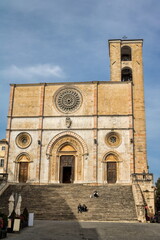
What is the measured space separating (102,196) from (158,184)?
29.8m

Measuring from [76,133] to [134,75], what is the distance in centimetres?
978

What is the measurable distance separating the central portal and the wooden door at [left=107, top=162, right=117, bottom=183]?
3543 mm

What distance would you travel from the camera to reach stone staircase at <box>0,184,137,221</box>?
21.8 metres

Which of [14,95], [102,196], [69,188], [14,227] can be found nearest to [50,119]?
[14,95]

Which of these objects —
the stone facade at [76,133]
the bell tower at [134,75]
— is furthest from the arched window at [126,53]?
the stone facade at [76,133]

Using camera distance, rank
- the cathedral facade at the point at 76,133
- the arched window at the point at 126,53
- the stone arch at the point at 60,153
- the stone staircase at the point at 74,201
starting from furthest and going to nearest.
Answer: the arched window at the point at 126,53 → the stone arch at the point at 60,153 → the cathedral facade at the point at 76,133 → the stone staircase at the point at 74,201

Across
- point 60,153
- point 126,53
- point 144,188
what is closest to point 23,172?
point 60,153

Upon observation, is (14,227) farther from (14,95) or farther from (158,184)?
(158,184)

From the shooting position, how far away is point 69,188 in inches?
1091

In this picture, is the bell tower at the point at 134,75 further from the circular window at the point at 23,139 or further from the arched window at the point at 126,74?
the circular window at the point at 23,139

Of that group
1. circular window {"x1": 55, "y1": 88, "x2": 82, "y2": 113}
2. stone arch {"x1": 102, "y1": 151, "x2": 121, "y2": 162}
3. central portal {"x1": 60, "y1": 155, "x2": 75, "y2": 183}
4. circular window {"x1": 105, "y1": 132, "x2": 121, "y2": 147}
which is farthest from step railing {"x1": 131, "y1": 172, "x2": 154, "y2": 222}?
circular window {"x1": 55, "y1": 88, "x2": 82, "y2": 113}

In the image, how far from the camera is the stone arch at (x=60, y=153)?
102ft

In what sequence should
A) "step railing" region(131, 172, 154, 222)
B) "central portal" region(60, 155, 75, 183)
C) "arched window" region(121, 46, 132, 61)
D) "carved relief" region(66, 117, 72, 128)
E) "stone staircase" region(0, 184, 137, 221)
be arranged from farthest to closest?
"arched window" region(121, 46, 132, 61) → "carved relief" region(66, 117, 72, 128) → "central portal" region(60, 155, 75, 183) → "step railing" region(131, 172, 154, 222) → "stone staircase" region(0, 184, 137, 221)

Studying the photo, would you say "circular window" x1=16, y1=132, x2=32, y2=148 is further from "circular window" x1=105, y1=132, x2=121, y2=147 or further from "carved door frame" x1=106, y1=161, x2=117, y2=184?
"carved door frame" x1=106, y1=161, x2=117, y2=184
